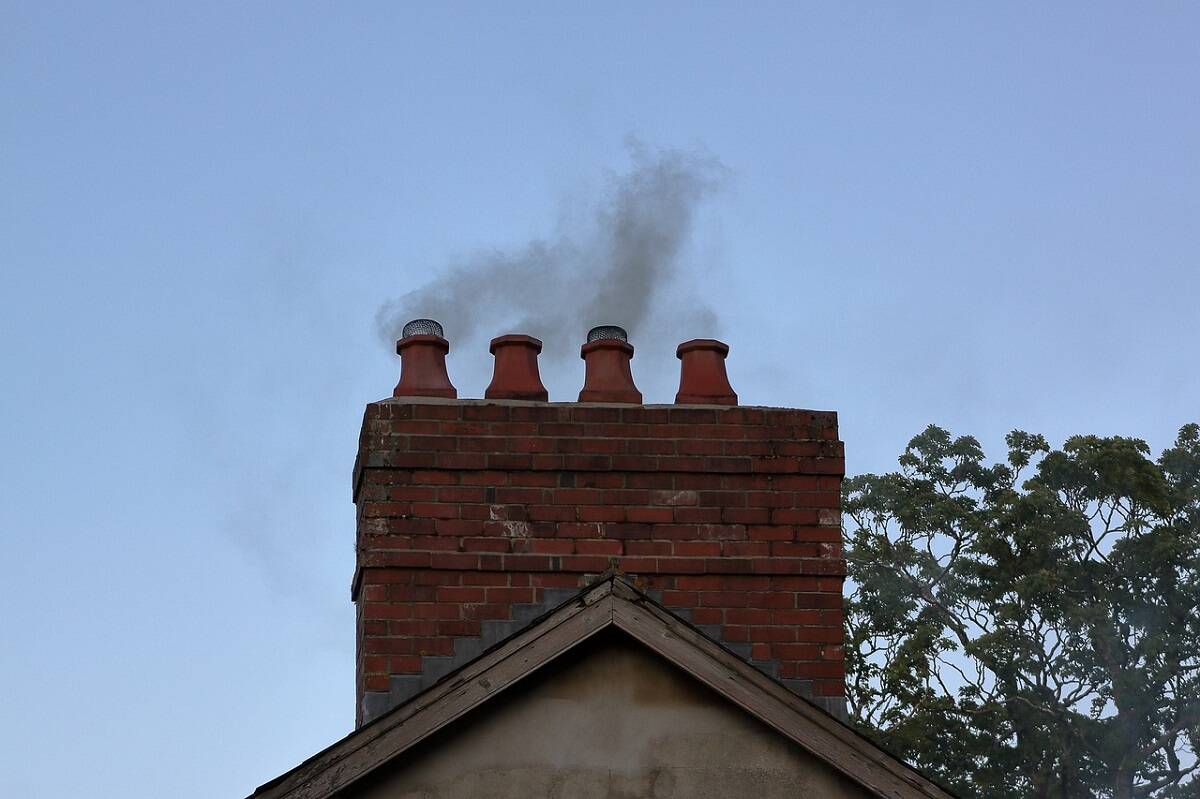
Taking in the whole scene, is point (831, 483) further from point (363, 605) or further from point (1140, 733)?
point (1140, 733)

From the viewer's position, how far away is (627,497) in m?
7.73

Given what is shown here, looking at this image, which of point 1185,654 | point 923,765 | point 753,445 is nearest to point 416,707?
point 753,445

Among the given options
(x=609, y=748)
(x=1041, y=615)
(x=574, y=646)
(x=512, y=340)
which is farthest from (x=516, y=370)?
(x=1041, y=615)

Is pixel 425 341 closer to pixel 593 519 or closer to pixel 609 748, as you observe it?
pixel 593 519

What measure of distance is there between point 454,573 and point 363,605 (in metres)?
0.45

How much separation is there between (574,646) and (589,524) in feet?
3.83

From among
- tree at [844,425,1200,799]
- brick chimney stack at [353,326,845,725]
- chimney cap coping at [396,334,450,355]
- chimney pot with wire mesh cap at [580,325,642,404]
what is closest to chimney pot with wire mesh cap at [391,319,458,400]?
chimney cap coping at [396,334,450,355]

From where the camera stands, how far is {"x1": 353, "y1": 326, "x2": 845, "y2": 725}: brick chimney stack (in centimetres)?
754

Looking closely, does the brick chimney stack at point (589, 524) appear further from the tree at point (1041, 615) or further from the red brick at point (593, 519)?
→ the tree at point (1041, 615)

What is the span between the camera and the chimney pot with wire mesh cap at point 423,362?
810 cm

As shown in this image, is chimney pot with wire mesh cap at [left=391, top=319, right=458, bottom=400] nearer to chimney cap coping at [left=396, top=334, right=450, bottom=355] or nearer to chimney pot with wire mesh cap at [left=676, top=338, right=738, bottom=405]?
chimney cap coping at [left=396, top=334, right=450, bottom=355]

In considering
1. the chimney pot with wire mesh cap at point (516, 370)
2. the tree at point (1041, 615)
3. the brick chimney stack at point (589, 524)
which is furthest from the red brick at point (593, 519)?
the tree at point (1041, 615)

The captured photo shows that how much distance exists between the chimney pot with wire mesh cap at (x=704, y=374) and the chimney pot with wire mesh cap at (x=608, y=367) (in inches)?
9.7

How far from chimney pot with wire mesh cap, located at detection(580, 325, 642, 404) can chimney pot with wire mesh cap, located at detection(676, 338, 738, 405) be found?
0.25 metres
